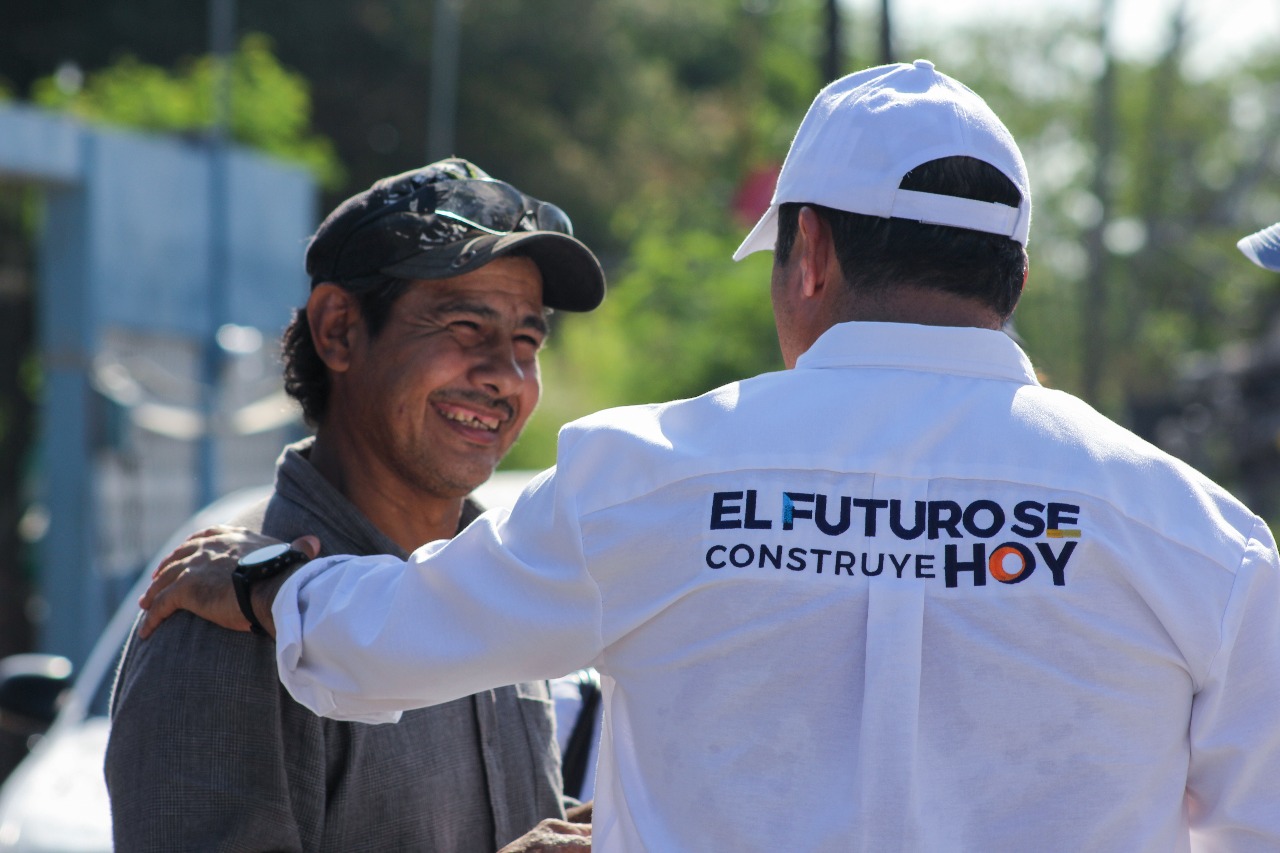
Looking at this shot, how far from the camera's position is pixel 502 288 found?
284cm

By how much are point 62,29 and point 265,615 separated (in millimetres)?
26048

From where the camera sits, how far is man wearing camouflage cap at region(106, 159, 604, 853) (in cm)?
221

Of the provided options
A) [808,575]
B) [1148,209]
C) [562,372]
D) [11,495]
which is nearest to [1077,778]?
[808,575]

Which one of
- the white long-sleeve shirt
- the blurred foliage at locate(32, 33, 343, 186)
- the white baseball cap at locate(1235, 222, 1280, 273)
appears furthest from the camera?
the blurred foliage at locate(32, 33, 343, 186)

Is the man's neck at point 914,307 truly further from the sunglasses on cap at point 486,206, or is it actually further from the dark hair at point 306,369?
the dark hair at point 306,369

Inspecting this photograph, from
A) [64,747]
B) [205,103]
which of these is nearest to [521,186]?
[205,103]

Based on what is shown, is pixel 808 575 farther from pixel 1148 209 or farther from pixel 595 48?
pixel 595 48

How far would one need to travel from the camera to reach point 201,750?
2.20m

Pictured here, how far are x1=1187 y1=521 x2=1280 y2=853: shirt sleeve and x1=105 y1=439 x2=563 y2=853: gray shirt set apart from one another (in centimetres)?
118

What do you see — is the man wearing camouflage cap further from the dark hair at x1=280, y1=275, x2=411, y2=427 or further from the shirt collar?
the shirt collar

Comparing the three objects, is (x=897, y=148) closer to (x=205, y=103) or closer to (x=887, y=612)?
(x=887, y=612)

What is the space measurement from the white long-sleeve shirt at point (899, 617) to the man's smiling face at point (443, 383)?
2.99 feet

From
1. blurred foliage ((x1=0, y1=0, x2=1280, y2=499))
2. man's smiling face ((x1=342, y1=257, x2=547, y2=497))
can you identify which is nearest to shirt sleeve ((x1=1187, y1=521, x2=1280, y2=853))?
man's smiling face ((x1=342, y1=257, x2=547, y2=497))

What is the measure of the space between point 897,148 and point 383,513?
4.09 ft
